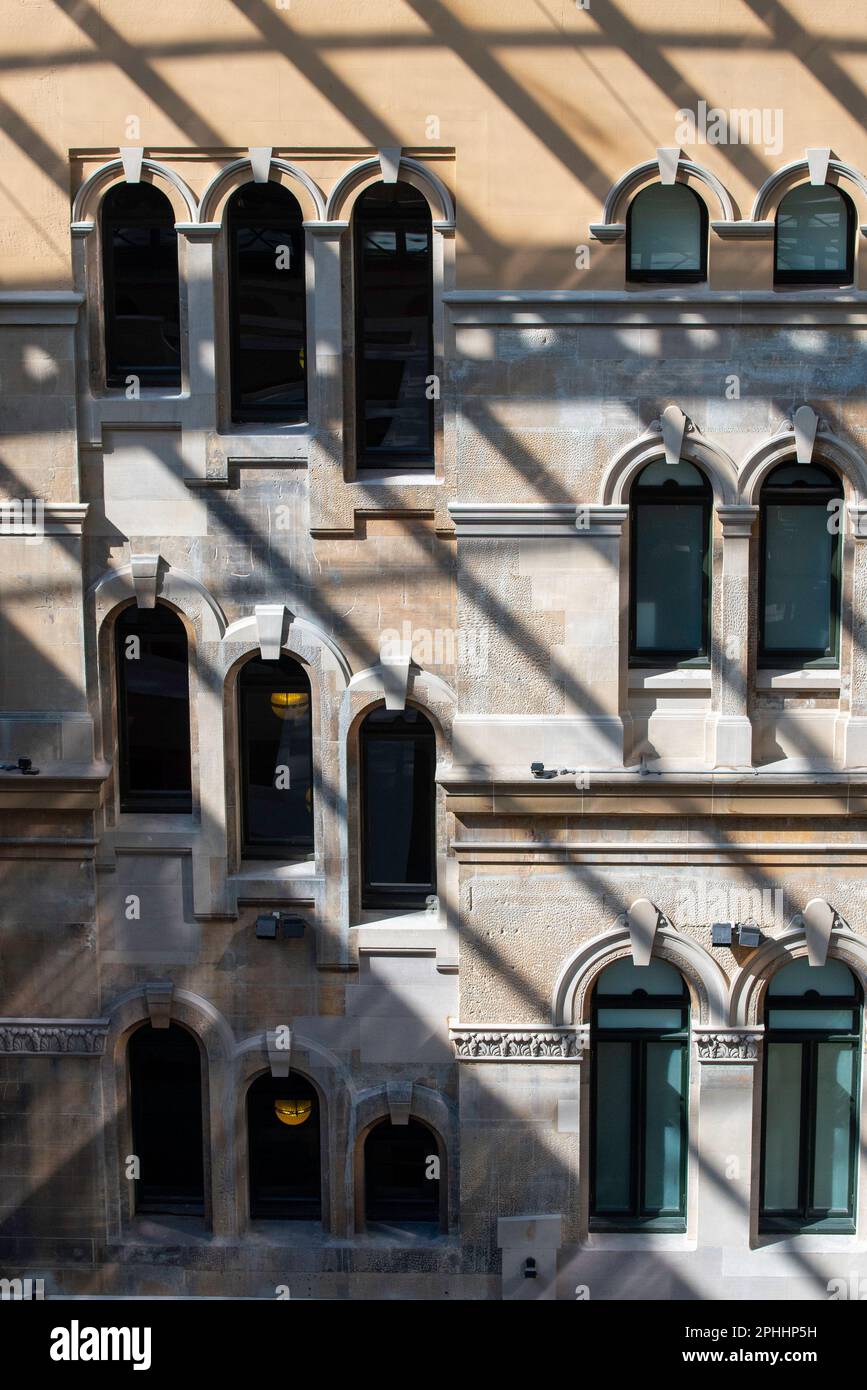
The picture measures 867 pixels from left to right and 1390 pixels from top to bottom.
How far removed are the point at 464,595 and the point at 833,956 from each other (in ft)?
17.1

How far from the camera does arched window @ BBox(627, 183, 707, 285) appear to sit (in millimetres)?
14203

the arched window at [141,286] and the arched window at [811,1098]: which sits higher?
the arched window at [141,286]

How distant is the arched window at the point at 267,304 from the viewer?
14.5 meters

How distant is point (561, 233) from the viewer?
1402 cm

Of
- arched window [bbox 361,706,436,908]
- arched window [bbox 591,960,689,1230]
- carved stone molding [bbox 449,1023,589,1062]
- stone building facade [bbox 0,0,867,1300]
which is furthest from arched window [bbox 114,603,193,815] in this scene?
arched window [bbox 591,960,689,1230]

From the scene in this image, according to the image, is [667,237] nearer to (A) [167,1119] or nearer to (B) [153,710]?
(B) [153,710]

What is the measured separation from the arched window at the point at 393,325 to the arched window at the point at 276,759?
95.1 inches

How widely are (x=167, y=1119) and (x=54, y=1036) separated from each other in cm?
156

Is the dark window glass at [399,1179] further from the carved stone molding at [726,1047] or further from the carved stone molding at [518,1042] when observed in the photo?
the carved stone molding at [726,1047]

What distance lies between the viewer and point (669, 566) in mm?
14727

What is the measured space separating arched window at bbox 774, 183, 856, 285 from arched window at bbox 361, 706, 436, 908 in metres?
5.73

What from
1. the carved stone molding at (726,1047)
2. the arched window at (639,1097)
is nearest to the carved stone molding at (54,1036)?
the arched window at (639,1097)

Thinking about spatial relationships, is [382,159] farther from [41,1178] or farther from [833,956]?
[41,1178]

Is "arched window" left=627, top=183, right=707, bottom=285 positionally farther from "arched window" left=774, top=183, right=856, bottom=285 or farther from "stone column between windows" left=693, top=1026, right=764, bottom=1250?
"stone column between windows" left=693, top=1026, right=764, bottom=1250
